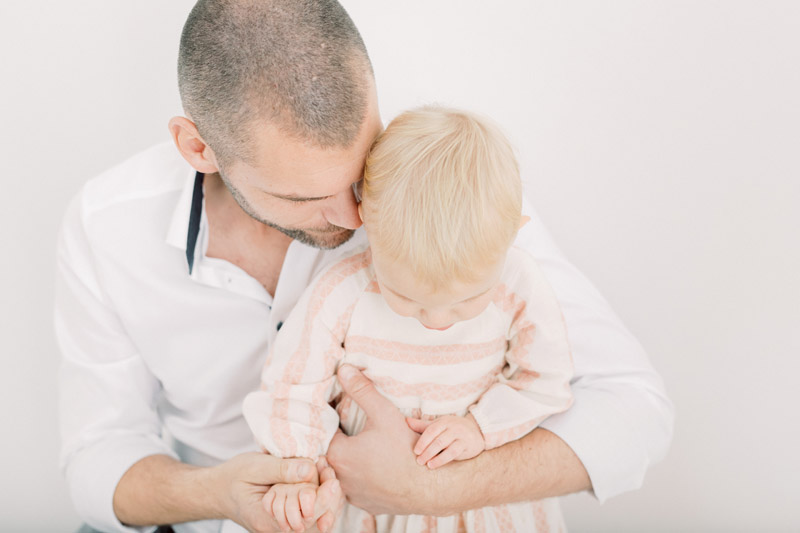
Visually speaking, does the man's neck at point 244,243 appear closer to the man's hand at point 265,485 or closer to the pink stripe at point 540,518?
the man's hand at point 265,485

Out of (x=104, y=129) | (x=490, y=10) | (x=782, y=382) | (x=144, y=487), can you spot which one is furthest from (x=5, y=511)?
(x=782, y=382)

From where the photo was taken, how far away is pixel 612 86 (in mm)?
1912

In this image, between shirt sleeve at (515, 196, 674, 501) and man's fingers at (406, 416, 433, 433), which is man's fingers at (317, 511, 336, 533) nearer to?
man's fingers at (406, 416, 433, 433)

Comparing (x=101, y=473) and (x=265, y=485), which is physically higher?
(x=265, y=485)

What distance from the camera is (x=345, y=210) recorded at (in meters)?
1.46

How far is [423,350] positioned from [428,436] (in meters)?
0.16

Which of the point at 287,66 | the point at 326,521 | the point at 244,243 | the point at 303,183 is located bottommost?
the point at 326,521

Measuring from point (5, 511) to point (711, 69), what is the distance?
2.49 meters

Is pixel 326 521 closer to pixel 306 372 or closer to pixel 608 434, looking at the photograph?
pixel 306 372

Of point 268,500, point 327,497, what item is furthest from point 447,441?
point 268,500

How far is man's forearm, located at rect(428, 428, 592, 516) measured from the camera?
57.6 inches

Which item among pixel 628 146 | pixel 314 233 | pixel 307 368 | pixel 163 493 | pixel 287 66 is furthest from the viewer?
pixel 628 146

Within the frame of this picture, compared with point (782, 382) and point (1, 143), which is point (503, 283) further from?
point (1, 143)

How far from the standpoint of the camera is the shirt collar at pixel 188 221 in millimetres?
1669
